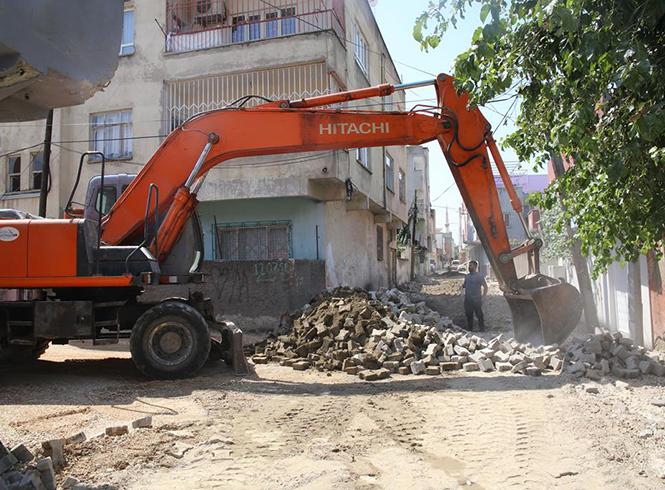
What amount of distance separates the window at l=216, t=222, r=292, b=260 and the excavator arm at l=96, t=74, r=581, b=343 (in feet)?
20.2

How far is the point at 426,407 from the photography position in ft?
21.3

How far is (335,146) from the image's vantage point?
8.66 m

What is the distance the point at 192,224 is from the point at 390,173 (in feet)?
46.1

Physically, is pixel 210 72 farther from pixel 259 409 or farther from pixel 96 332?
pixel 259 409

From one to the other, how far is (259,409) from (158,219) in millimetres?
3446

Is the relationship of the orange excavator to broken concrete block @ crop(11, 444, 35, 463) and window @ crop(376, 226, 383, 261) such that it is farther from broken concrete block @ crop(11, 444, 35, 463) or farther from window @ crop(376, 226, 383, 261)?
window @ crop(376, 226, 383, 261)

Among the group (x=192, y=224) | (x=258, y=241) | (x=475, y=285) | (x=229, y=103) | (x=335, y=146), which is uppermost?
(x=229, y=103)

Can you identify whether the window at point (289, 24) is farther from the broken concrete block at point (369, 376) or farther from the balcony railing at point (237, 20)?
the broken concrete block at point (369, 376)

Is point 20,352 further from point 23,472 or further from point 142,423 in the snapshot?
point 23,472

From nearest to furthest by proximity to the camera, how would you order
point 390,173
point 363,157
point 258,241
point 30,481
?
point 30,481, point 258,241, point 363,157, point 390,173

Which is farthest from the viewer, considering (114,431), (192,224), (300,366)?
(300,366)

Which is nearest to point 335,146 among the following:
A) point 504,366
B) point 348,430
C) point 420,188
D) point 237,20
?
point 504,366

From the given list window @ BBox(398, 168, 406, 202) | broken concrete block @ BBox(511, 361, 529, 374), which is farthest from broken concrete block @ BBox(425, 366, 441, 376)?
window @ BBox(398, 168, 406, 202)

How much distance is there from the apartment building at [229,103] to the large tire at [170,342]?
6.11 m
